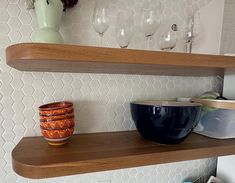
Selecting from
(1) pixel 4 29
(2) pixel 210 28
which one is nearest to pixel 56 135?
(1) pixel 4 29

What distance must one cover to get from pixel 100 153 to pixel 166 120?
0.75 ft

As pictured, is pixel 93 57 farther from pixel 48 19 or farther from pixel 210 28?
pixel 210 28

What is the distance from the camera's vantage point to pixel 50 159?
0.51m

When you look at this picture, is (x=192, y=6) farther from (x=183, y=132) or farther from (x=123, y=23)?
(x=183, y=132)

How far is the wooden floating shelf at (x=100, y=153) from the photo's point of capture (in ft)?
1.60

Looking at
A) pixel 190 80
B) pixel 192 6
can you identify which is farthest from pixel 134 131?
pixel 192 6

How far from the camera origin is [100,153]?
57 cm

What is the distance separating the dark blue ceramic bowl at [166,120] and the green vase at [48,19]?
0.35 m

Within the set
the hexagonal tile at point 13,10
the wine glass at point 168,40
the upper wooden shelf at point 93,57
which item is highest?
the hexagonal tile at point 13,10

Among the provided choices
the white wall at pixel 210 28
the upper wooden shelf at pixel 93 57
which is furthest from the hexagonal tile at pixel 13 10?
the white wall at pixel 210 28

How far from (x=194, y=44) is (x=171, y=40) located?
188 millimetres

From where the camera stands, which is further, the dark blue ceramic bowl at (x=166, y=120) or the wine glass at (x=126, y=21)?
the wine glass at (x=126, y=21)

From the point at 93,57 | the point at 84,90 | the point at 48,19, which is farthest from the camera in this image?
the point at 84,90

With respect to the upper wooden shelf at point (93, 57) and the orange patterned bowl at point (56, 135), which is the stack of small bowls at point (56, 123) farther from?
the upper wooden shelf at point (93, 57)
